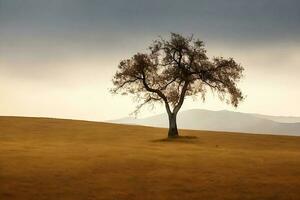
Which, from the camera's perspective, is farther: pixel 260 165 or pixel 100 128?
pixel 100 128

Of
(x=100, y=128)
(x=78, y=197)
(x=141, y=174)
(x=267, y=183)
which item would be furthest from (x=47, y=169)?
(x=100, y=128)

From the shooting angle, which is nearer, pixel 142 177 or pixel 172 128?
pixel 142 177

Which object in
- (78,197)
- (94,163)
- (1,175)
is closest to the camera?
(78,197)

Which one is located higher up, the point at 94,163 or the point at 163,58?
the point at 163,58

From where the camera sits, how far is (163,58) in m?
52.6

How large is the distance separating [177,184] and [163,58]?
36.2 m

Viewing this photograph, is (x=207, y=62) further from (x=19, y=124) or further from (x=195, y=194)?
(x=195, y=194)

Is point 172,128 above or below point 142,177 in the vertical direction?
above

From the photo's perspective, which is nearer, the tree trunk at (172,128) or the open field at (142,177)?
the open field at (142,177)

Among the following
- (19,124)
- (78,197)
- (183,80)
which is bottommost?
(78,197)

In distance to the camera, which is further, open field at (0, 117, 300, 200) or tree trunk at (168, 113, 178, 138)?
tree trunk at (168, 113, 178, 138)

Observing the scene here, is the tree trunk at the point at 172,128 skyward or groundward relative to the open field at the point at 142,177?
skyward

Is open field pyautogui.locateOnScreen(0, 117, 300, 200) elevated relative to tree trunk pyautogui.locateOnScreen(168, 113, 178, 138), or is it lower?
lower

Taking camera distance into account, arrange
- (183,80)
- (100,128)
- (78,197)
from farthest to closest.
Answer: (100,128) < (183,80) < (78,197)
